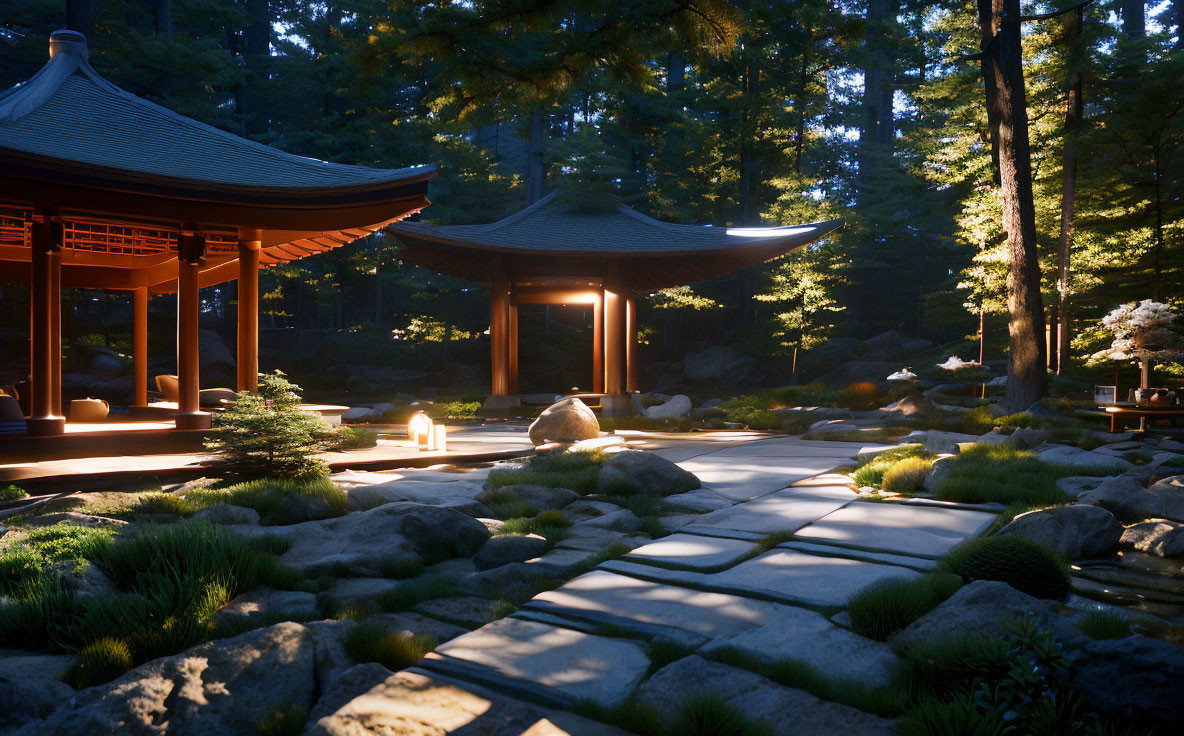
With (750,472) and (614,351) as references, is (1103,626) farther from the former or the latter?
(614,351)

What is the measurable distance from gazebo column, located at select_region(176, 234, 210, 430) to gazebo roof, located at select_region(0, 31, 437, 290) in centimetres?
27

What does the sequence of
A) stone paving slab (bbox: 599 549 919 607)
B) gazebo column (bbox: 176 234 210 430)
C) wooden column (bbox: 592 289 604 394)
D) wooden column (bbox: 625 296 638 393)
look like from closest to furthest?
1. stone paving slab (bbox: 599 549 919 607)
2. gazebo column (bbox: 176 234 210 430)
3. wooden column (bbox: 625 296 638 393)
4. wooden column (bbox: 592 289 604 394)

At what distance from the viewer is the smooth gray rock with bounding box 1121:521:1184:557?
4.51m

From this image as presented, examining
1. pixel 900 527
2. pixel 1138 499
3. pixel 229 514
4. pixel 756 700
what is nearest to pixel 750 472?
pixel 900 527

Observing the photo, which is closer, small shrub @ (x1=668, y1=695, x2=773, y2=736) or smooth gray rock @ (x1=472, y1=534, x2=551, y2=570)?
small shrub @ (x1=668, y1=695, x2=773, y2=736)

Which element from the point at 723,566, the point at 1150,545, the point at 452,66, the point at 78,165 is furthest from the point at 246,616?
the point at 78,165

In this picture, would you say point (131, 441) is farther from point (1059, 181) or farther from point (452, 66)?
point (1059, 181)

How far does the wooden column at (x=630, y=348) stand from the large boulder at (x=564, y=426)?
577 centimetres

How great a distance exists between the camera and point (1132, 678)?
2.34 m

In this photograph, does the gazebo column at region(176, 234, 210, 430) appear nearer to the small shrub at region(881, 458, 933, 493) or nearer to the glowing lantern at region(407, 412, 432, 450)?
the glowing lantern at region(407, 412, 432, 450)

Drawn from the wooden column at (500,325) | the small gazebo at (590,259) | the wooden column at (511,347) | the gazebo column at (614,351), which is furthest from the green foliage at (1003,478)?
the wooden column at (511,347)

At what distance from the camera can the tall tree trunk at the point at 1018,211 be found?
12.0 m

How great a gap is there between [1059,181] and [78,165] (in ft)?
67.8

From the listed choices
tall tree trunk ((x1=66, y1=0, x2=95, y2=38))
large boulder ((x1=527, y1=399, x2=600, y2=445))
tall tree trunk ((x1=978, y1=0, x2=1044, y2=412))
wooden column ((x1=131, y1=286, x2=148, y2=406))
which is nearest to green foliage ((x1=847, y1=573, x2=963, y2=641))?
large boulder ((x1=527, y1=399, x2=600, y2=445))
